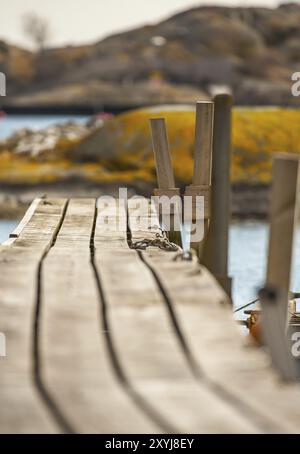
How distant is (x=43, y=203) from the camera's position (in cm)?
1290

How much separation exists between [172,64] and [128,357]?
110013mm

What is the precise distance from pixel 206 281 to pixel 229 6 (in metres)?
122

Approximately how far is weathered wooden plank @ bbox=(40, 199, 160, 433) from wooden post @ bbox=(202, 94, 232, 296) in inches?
96.4

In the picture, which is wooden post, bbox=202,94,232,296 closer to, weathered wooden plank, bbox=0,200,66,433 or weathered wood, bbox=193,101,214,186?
weathered wood, bbox=193,101,214,186

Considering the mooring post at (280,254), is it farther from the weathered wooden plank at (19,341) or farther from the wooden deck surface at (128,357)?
the weathered wooden plank at (19,341)

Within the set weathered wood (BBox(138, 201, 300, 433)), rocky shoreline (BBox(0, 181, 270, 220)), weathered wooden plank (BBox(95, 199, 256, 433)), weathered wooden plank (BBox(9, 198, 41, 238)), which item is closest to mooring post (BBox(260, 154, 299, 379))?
weathered wood (BBox(138, 201, 300, 433))

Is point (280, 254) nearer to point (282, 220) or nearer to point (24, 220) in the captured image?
point (282, 220)

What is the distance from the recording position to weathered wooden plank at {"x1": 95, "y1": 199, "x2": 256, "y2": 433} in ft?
14.0

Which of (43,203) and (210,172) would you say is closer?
(210,172)

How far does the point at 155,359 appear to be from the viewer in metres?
4.91

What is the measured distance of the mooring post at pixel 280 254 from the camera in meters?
5.00

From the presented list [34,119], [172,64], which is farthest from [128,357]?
[34,119]

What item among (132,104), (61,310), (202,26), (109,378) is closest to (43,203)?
(61,310)
